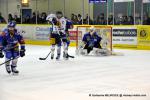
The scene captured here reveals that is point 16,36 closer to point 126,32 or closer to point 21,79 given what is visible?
point 21,79

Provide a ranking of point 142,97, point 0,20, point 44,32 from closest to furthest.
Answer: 1. point 142,97
2. point 44,32
3. point 0,20

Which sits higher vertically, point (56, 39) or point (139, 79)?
point (56, 39)

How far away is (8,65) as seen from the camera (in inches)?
368

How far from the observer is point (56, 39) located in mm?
12406

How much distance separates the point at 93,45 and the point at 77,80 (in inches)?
208

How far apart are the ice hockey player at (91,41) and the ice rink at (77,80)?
51.5 inches

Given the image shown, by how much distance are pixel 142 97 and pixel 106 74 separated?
284 centimetres

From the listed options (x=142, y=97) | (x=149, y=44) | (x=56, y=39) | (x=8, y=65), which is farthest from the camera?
(x=149, y=44)

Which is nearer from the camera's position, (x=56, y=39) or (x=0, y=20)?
(x=56, y=39)

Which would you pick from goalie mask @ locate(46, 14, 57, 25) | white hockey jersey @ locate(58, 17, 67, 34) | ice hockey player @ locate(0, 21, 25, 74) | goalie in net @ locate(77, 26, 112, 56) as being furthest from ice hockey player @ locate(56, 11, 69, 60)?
ice hockey player @ locate(0, 21, 25, 74)

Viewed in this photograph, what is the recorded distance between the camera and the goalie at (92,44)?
13703 mm

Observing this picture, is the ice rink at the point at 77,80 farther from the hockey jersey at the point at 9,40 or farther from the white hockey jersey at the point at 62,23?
the white hockey jersey at the point at 62,23

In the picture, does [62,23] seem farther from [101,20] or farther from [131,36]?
[101,20]

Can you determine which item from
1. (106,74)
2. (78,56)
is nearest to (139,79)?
(106,74)
